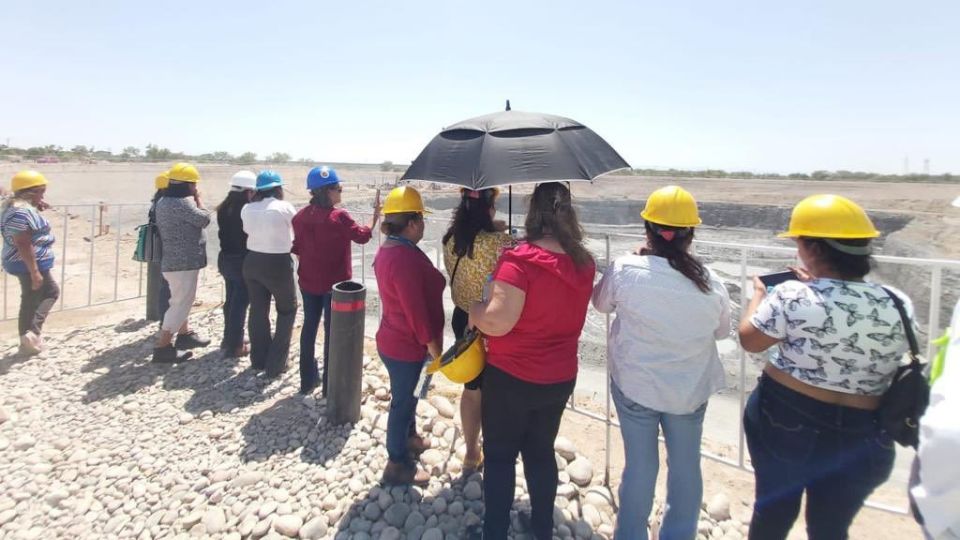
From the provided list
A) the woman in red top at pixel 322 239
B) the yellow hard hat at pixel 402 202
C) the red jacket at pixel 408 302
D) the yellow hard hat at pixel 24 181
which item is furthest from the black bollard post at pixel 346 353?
the yellow hard hat at pixel 24 181

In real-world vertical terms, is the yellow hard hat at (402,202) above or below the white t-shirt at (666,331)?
above

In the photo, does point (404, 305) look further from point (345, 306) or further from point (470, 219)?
point (345, 306)

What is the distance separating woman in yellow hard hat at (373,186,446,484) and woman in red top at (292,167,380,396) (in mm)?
1172

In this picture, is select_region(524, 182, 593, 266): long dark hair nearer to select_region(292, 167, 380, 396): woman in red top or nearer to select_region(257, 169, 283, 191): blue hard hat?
select_region(292, 167, 380, 396): woman in red top

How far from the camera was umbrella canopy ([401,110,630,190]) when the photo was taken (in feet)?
7.64

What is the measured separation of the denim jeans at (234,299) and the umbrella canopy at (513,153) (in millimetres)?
2930

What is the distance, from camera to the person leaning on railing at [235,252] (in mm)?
4785

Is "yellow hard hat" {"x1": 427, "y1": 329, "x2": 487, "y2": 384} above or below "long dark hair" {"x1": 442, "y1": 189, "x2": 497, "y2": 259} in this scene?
below

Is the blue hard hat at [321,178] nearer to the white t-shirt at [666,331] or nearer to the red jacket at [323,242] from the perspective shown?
the red jacket at [323,242]

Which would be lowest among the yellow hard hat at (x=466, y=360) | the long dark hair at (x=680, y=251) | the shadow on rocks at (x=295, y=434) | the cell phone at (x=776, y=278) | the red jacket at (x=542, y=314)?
the shadow on rocks at (x=295, y=434)

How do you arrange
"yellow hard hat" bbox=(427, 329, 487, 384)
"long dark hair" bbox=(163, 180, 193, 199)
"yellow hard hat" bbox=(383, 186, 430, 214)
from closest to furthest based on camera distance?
"yellow hard hat" bbox=(427, 329, 487, 384) < "yellow hard hat" bbox=(383, 186, 430, 214) < "long dark hair" bbox=(163, 180, 193, 199)

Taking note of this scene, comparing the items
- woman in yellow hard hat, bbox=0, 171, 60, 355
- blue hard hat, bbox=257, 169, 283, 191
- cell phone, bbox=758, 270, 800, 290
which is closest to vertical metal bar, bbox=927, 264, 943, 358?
cell phone, bbox=758, 270, 800, 290

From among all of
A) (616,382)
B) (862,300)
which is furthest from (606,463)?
(862,300)

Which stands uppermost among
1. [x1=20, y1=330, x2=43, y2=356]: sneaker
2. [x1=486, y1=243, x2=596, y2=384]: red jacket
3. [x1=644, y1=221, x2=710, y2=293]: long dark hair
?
[x1=644, y1=221, x2=710, y2=293]: long dark hair
